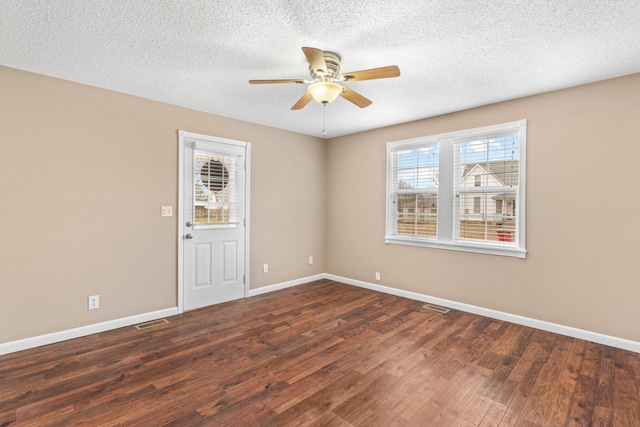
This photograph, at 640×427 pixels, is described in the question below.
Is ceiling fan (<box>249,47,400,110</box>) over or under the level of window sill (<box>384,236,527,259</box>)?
over

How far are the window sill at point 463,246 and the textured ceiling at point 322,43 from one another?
5.54ft

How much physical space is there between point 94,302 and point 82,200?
3.42 ft

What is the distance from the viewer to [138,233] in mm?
3463

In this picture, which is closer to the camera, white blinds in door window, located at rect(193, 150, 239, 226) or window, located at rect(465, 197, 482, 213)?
window, located at rect(465, 197, 482, 213)

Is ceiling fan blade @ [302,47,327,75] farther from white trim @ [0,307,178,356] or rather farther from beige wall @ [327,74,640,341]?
white trim @ [0,307,178,356]

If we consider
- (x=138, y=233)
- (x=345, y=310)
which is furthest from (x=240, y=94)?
(x=345, y=310)

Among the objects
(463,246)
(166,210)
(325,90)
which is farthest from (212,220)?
(463,246)

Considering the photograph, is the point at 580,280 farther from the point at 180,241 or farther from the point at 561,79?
Answer: the point at 180,241

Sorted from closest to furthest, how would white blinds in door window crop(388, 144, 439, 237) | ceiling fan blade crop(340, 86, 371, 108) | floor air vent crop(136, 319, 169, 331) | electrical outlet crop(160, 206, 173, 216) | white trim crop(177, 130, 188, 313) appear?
1. ceiling fan blade crop(340, 86, 371, 108)
2. floor air vent crop(136, 319, 169, 331)
3. electrical outlet crop(160, 206, 173, 216)
4. white trim crop(177, 130, 188, 313)
5. white blinds in door window crop(388, 144, 439, 237)

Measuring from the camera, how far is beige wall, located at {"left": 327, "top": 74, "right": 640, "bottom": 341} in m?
2.84

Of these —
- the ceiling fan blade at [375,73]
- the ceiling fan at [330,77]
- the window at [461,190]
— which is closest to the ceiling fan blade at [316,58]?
the ceiling fan at [330,77]

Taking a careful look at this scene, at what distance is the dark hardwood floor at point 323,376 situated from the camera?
1945 mm

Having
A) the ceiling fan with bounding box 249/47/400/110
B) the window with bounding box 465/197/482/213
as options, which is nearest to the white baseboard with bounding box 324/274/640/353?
the window with bounding box 465/197/482/213

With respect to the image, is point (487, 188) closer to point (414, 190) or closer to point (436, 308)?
point (414, 190)
